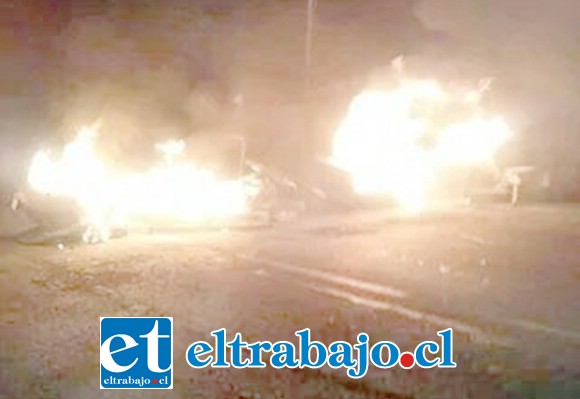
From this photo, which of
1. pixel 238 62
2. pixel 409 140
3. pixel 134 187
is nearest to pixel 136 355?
pixel 134 187

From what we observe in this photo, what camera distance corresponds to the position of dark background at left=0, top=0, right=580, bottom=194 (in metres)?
13.0

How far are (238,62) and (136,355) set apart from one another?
9962 mm

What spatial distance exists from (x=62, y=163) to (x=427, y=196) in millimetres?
8004

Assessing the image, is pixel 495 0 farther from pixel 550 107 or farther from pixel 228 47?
pixel 228 47

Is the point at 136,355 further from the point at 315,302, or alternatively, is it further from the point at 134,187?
the point at 134,187

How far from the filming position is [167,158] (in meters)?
13.4

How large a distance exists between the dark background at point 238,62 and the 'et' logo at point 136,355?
7264 millimetres

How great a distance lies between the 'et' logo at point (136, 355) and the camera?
4793mm

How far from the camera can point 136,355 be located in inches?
199

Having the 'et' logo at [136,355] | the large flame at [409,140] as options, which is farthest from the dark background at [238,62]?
the 'et' logo at [136,355]

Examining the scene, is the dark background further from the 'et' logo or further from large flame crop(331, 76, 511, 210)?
the 'et' logo

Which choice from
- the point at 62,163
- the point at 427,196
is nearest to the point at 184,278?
the point at 62,163

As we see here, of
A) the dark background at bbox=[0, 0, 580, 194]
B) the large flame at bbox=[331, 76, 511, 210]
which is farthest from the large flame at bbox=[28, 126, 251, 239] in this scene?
the large flame at bbox=[331, 76, 511, 210]

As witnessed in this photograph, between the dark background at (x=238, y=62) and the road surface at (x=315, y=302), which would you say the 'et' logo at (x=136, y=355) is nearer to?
the road surface at (x=315, y=302)
